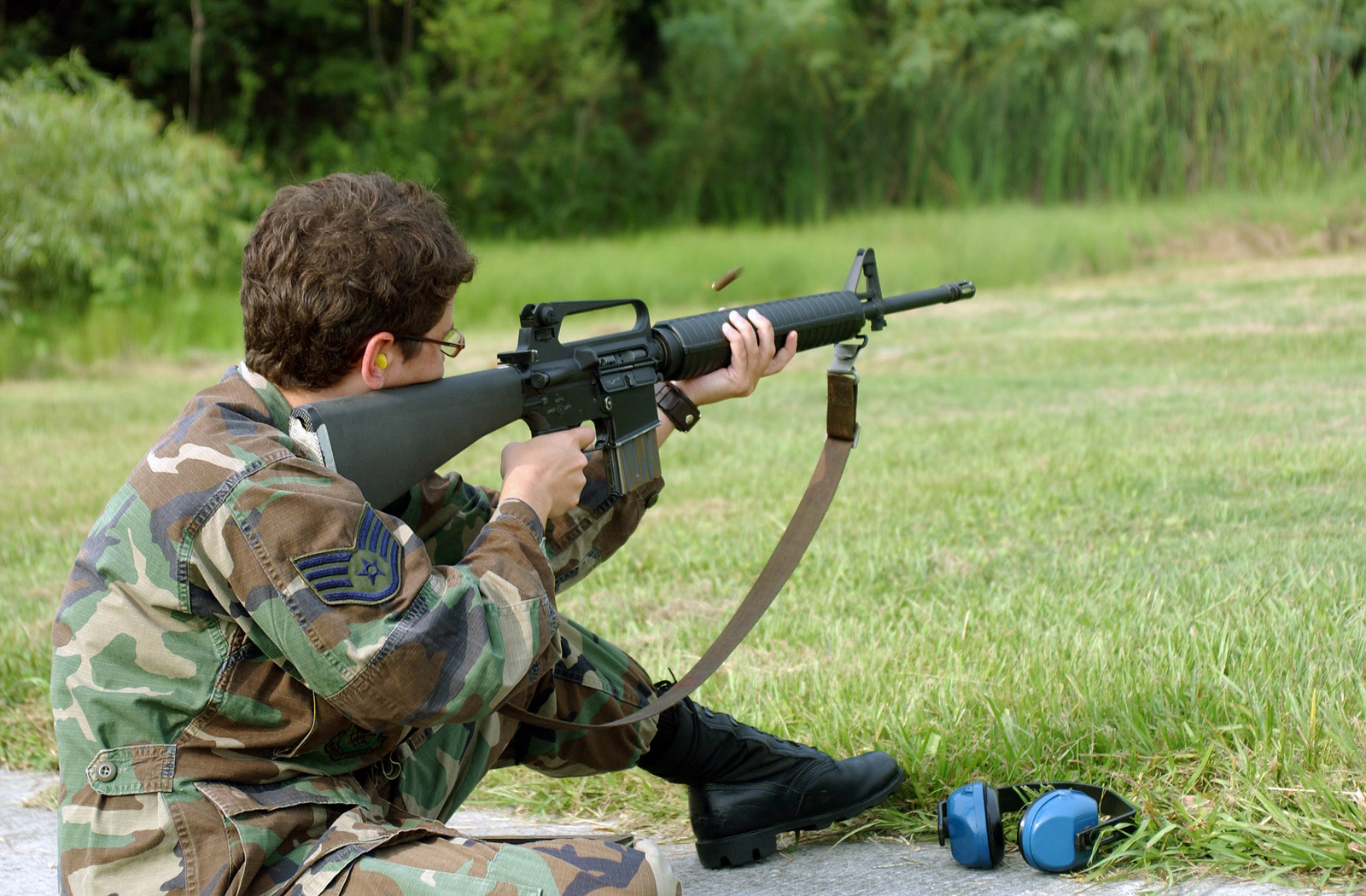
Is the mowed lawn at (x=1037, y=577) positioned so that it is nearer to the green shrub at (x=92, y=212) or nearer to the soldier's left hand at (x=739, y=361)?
the soldier's left hand at (x=739, y=361)

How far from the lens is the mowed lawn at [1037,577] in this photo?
2.56 m

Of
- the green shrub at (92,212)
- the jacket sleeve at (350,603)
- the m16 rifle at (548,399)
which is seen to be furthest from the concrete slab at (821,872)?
the green shrub at (92,212)

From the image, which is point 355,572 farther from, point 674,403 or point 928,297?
point 928,297

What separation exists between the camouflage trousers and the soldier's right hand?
0.42 m

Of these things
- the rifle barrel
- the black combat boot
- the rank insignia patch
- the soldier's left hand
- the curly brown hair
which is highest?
the curly brown hair

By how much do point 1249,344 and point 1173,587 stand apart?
5.13m

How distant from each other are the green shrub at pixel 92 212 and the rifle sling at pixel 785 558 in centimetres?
1005

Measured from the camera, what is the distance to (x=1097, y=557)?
4164 mm

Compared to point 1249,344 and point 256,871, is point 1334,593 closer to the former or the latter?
point 256,871

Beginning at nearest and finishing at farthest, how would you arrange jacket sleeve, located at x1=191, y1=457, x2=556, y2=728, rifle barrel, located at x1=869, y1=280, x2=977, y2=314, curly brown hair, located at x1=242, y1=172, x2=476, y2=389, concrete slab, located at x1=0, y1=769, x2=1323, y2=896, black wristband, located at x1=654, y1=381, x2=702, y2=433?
1. jacket sleeve, located at x1=191, y1=457, x2=556, y2=728
2. curly brown hair, located at x1=242, y1=172, x2=476, y2=389
3. concrete slab, located at x1=0, y1=769, x2=1323, y2=896
4. black wristband, located at x1=654, y1=381, x2=702, y2=433
5. rifle barrel, located at x1=869, y1=280, x2=977, y2=314

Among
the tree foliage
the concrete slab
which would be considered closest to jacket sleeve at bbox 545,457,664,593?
the concrete slab

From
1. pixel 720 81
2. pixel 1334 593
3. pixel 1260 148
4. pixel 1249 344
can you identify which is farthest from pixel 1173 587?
pixel 720 81

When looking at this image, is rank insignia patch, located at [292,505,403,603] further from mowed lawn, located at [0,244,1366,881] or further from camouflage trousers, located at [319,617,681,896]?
mowed lawn, located at [0,244,1366,881]

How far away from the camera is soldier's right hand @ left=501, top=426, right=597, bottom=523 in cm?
211
